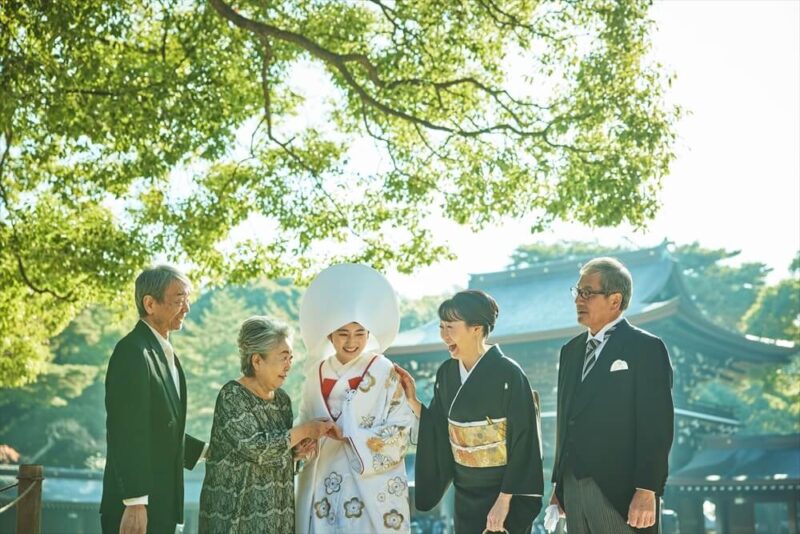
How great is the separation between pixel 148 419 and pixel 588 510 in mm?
1864

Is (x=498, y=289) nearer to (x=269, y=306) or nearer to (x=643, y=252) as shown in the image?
(x=643, y=252)

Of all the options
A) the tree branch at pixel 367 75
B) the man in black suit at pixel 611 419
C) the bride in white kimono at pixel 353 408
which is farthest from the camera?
the tree branch at pixel 367 75

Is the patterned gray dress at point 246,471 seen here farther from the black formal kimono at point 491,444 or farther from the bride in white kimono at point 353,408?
the black formal kimono at point 491,444

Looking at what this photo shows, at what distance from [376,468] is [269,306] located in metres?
38.6

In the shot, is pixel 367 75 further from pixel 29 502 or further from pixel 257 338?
pixel 257 338

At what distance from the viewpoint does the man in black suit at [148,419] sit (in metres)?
4.04

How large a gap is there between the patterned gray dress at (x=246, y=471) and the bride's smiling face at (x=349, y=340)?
0.41 m

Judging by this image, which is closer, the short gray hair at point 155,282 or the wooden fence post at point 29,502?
the short gray hair at point 155,282

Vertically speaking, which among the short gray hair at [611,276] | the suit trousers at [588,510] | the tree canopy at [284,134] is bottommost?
the suit trousers at [588,510]

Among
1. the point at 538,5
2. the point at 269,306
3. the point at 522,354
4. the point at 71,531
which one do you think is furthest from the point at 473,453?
the point at 269,306

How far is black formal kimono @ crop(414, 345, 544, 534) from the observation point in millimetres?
4195

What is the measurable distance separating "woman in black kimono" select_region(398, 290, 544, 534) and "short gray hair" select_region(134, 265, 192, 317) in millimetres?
1102

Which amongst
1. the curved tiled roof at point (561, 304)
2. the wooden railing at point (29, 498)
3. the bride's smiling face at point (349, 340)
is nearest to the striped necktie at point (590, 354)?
the bride's smiling face at point (349, 340)

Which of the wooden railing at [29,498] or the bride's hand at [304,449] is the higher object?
the bride's hand at [304,449]
